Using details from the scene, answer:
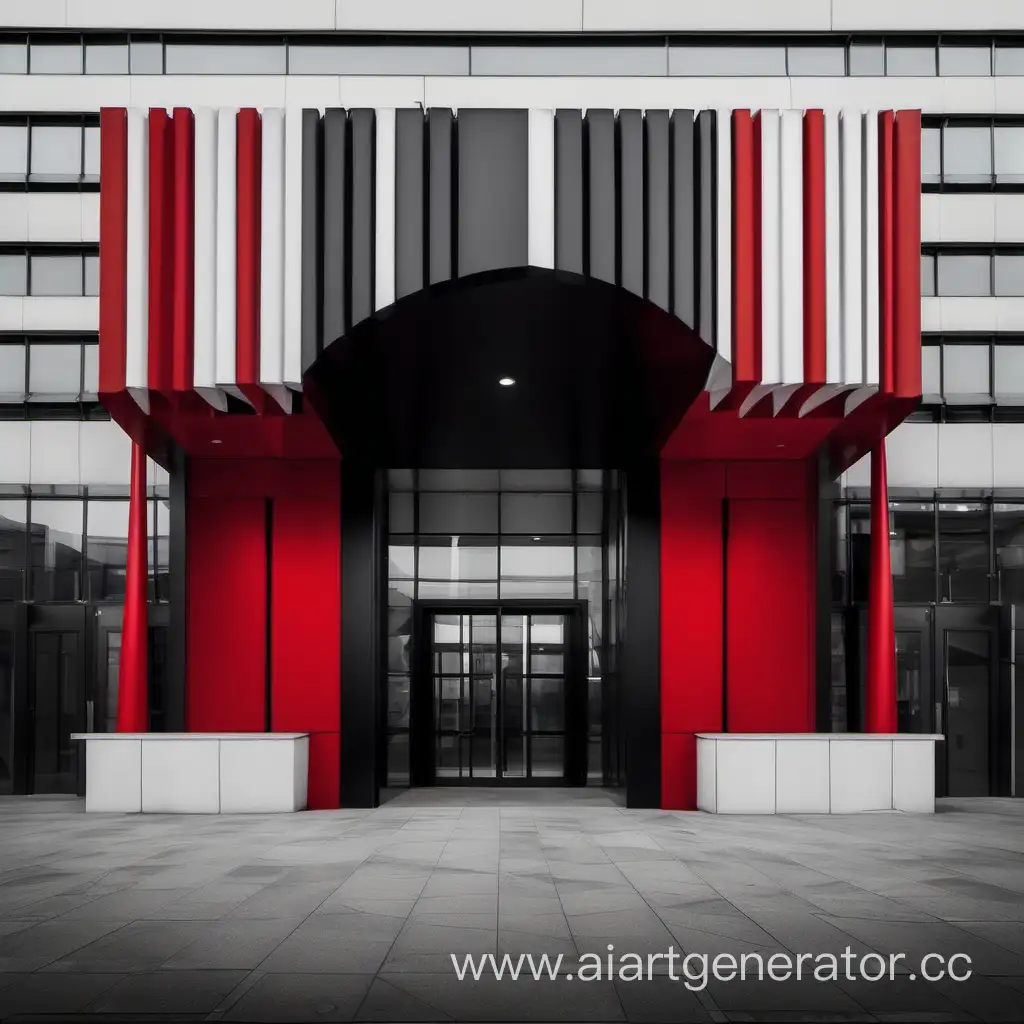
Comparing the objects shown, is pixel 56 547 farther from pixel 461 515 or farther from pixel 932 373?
pixel 932 373

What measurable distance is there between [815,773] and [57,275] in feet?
49.0

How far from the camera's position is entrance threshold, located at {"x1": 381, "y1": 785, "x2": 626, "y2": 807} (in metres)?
16.6

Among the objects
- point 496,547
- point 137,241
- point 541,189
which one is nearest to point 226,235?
point 137,241

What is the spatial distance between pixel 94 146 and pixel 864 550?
14896 millimetres

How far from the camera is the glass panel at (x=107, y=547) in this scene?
18.3 metres

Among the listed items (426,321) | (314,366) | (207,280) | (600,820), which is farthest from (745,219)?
(600,820)

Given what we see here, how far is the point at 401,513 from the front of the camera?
19703mm

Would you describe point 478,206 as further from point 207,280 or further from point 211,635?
point 211,635

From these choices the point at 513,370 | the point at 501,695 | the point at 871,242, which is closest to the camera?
the point at 871,242

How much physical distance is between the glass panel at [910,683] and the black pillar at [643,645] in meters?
4.63
